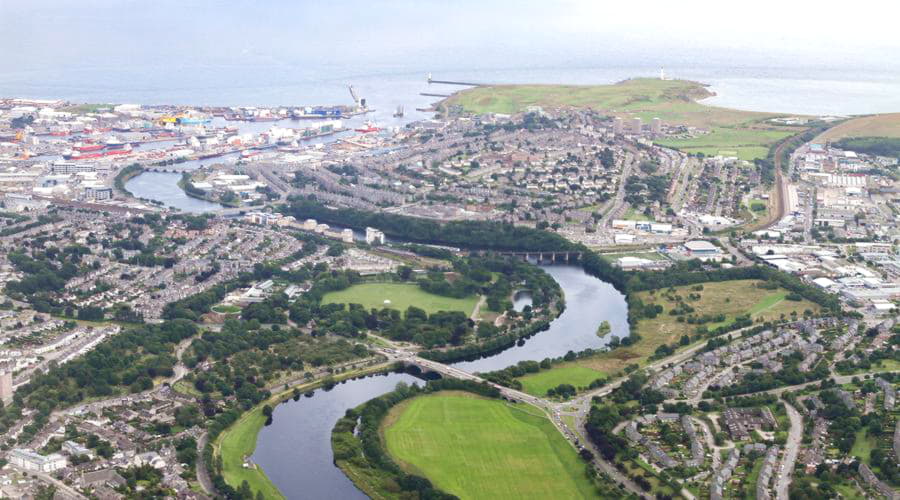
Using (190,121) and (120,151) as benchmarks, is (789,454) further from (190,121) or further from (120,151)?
(190,121)

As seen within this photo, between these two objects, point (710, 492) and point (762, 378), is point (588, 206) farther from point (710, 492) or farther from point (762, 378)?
point (710, 492)

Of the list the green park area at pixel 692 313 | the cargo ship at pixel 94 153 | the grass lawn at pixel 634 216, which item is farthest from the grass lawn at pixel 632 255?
the cargo ship at pixel 94 153

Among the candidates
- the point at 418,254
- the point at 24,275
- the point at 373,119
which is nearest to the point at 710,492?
the point at 418,254

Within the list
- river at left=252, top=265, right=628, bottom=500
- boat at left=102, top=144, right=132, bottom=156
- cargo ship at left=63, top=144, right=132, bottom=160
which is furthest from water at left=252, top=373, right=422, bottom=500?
boat at left=102, top=144, right=132, bottom=156

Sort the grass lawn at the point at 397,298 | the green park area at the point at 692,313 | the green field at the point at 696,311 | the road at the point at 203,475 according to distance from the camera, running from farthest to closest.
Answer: the grass lawn at the point at 397,298
the green field at the point at 696,311
the green park area at the point at 692,313
the road at the point at 203,475

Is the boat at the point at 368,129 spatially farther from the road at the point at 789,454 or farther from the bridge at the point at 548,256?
the road at the point at 789,454

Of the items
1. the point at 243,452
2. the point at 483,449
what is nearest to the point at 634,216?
the point at 483,449

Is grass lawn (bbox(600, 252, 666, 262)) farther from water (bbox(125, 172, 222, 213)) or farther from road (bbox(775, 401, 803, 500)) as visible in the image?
water (bbox(125, 172, 222, 213))
